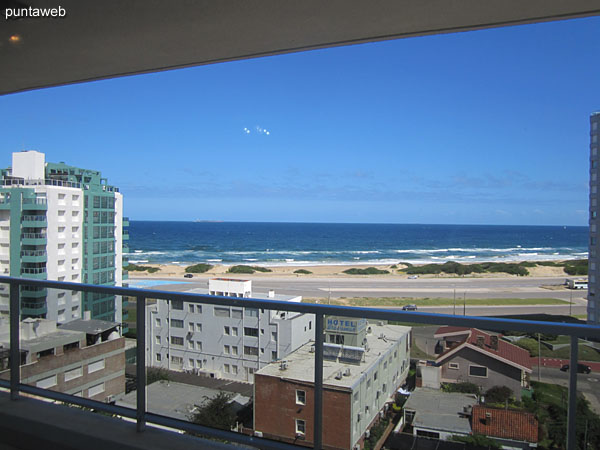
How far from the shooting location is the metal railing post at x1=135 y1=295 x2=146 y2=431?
178cm

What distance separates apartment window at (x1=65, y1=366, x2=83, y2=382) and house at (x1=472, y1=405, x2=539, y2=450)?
175cm

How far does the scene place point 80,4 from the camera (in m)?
1.79

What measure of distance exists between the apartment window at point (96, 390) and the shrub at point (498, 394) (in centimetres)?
167

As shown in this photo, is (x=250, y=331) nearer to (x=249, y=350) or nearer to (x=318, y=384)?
(x=249, y=350)

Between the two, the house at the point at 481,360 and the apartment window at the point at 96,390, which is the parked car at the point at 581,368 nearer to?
the house at the point at 481,360

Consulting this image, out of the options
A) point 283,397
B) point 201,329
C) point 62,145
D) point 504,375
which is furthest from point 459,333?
point 62,145

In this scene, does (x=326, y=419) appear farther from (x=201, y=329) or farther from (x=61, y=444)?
(x=61, y=444)

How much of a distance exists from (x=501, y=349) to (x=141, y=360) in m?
1.46

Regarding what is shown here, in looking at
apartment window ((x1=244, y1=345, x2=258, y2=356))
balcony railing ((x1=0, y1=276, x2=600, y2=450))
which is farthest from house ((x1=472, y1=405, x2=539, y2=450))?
apartment window ((x1=244, y1=345, x2=258, y2=356))

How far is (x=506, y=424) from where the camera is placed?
1.26 meters

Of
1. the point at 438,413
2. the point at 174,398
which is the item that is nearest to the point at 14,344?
the point at 174,398

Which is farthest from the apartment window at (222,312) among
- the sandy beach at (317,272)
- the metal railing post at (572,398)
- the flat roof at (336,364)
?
the sandy beach at (317,272)

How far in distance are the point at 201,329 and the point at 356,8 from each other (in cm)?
152

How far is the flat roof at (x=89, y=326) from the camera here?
6.27 feet
